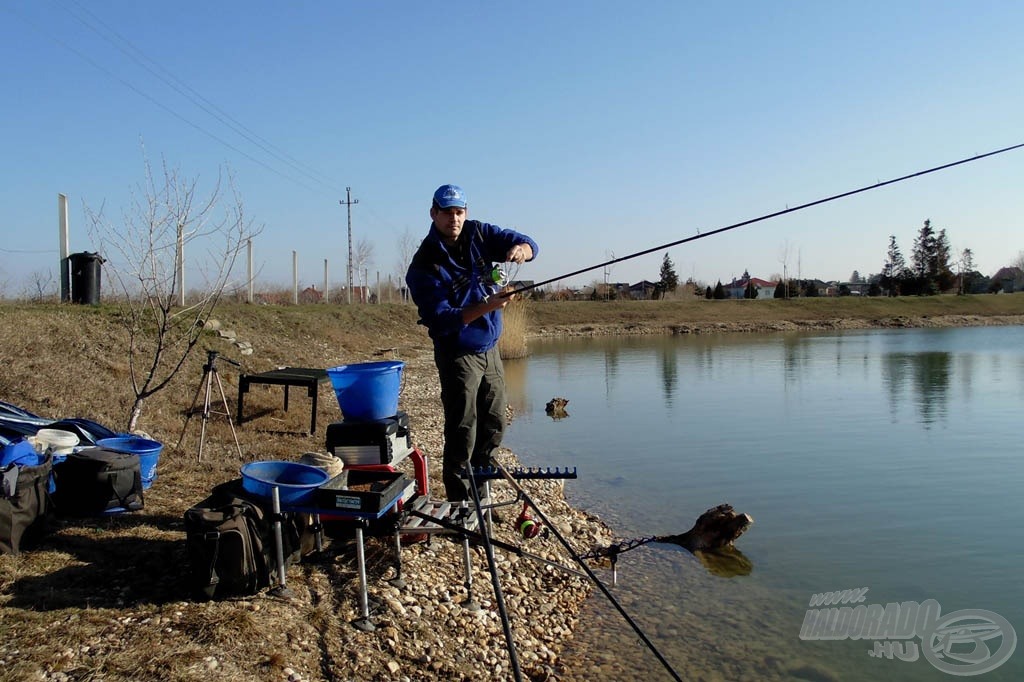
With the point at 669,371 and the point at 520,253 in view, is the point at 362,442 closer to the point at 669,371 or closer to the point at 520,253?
the point at 520,253

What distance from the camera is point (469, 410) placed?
4.36 meters

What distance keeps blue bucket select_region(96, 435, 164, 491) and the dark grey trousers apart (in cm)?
232

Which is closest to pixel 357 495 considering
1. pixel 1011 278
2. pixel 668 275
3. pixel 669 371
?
pixel 669 371

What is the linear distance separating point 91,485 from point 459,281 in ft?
8.64

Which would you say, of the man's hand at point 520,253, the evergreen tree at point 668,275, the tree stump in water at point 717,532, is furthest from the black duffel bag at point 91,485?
the evergreen tree at point 668,275

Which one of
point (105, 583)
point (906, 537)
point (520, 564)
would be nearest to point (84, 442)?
point (105, 583)

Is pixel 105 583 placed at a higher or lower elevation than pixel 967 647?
higher

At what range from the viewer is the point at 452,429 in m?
4.38

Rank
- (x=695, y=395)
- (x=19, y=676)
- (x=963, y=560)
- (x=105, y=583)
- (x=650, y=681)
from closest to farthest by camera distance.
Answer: (x=19, y=676)
(x=105, y=583)
(x=650, y=681)
(x=963, y=560)
(x=695, y=395)

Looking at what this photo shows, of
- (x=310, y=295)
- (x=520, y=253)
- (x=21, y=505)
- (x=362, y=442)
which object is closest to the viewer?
(x=21, y=505)

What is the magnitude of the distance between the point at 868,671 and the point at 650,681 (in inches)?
54.6

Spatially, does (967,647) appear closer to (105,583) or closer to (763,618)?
(763,618)

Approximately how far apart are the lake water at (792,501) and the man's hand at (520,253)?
7.70 feet

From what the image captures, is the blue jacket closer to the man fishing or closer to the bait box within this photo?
the man fishing
